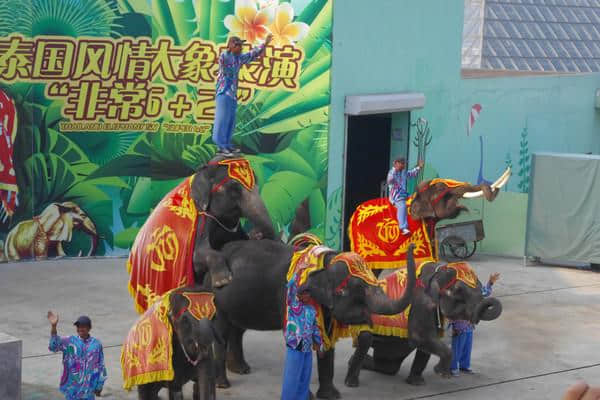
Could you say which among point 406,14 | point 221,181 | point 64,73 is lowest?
point 221,181

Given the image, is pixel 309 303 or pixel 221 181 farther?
pixel 221 181

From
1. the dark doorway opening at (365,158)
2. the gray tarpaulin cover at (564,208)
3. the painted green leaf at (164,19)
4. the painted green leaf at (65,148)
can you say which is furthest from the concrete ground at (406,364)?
the painted green leaf at (164,19)

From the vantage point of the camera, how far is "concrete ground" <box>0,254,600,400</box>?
1230cm

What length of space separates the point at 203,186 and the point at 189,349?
2.60m

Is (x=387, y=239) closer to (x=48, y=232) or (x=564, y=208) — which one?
(x=564, y=208)

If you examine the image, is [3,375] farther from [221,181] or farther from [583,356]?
[583,356]

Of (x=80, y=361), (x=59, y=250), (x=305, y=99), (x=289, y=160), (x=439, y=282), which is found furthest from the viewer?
(x=289, y=160)

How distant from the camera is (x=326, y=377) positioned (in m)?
A: 11.6

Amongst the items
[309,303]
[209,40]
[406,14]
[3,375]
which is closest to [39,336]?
[3,375]

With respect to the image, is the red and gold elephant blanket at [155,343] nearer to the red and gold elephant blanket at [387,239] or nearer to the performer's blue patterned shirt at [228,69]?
the performer's blue patterned shirt at [228,69]

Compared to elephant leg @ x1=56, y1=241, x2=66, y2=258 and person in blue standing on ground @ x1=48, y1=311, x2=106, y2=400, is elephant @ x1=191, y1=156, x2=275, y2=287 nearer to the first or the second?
person in blue standing on ground @ x1=48, y1=311, x2=106, y2=400

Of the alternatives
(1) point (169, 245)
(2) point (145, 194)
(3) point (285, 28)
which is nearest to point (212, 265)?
(1) point (169, 245)

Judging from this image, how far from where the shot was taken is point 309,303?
1105 cm

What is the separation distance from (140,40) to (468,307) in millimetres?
9119
